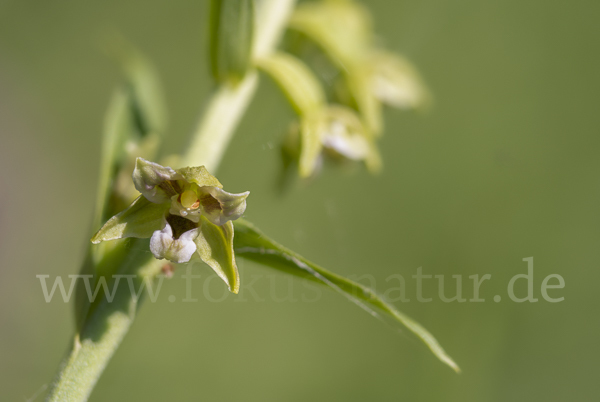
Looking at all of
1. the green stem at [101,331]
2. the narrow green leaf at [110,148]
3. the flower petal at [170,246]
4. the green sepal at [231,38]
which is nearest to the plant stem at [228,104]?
the green sepal at [231,38]

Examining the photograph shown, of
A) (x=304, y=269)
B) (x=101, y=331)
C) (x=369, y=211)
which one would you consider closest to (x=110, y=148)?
(x=101, y=331)

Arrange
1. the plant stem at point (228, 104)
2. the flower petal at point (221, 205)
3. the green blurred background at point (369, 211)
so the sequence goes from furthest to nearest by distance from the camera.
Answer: the green blurred background at point (369, 211)
the plant stem at point (228, 104)
the flower petal at point (221, 205)

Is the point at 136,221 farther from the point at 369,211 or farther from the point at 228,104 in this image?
the point at 369,211

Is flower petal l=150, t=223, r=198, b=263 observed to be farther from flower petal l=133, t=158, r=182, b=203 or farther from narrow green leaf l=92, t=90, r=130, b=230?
narrow green leaf l=92, t=90, r=130, b=230

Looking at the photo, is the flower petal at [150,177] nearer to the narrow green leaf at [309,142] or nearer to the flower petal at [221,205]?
the flower petal at [221,205]

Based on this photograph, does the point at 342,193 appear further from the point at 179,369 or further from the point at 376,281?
the point at 179,369

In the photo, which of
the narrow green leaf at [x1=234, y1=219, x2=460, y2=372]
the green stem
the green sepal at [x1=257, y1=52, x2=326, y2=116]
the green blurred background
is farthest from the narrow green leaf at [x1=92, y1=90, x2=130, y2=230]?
the green blurred background
